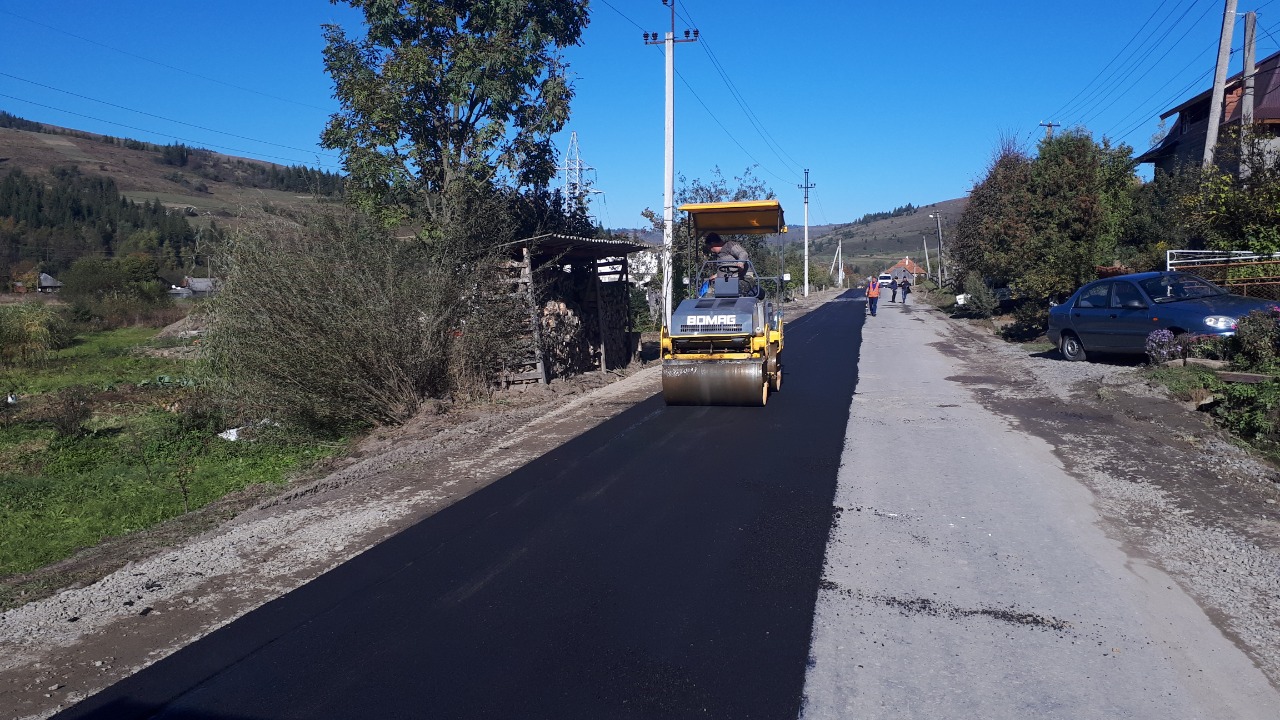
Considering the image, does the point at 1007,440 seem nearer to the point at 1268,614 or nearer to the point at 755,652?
the point at 1268,614

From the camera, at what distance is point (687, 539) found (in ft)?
19.9

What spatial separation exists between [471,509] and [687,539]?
6.52ft

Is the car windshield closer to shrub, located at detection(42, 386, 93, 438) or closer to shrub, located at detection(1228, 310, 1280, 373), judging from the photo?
shrub, located at detection(1228, 310, 1280, 373)

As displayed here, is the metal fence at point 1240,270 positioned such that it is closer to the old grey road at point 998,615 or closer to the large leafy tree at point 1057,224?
the large leafy tree at point 1057,224

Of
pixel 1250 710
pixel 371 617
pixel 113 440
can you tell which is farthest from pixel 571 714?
pixel 113 440

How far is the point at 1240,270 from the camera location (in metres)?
15.6

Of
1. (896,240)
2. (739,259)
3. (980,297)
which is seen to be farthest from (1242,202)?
(896,240)

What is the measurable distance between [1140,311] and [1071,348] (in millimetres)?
2038

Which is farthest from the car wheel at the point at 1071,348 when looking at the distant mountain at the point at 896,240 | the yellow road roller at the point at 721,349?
the distant mountain at the point at 896,240

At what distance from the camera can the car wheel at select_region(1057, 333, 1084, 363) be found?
15328mm

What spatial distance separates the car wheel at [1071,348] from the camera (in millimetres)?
15328

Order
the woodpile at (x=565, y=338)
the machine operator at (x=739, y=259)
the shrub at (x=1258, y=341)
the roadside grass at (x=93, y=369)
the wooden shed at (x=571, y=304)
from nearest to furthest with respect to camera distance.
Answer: the shrub at (x=1258, y=341) → the machine operator at (x=739, y=259) → the wooden shed at (x=571, y=304) → the woodpile at (x=565, y=338) → the roadside grass at (x=93, y=369)

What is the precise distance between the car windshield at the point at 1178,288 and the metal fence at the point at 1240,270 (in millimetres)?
902

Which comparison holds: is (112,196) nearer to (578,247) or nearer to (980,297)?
(980,297)
